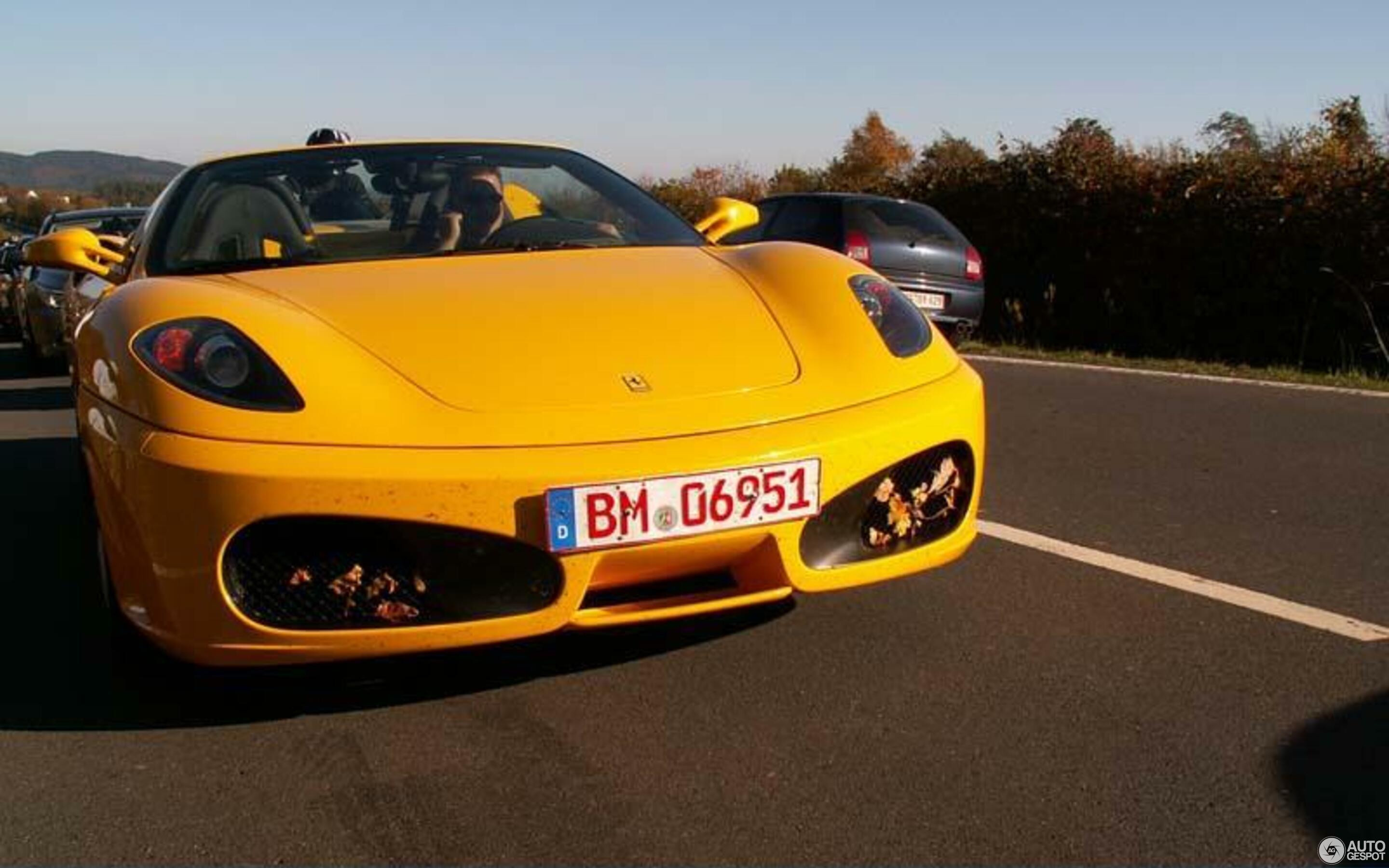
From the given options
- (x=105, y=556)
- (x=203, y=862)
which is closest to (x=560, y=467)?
(x=203, y=862)

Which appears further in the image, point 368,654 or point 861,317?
point 861,317

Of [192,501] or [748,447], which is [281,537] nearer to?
[192,501]

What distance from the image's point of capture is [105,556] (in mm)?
2934

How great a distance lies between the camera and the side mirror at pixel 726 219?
4.20 m

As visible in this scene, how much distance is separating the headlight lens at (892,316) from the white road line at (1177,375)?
3.70 meters

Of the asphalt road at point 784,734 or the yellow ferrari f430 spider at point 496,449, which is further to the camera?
the yellow ferrari f430 spider at point 496,449

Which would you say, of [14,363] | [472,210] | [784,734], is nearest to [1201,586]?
[784,734]

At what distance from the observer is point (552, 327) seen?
2914 millimetres

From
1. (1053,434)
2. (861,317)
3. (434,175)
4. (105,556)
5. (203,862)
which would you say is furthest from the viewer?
(1053,434)

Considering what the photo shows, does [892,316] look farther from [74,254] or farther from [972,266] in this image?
[972,266]

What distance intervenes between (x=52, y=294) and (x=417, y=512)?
9.02 metres

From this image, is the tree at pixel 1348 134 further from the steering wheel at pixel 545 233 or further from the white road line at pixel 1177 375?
the steering wheel at pixel 545 233

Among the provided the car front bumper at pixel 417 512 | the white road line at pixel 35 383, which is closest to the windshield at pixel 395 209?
the car front bumper at pixel 417 512

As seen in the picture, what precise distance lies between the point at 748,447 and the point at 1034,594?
1412mm
